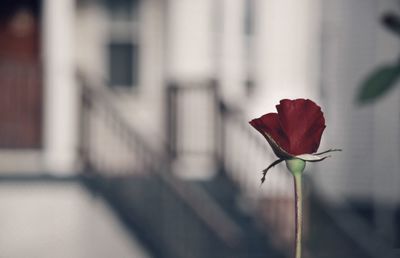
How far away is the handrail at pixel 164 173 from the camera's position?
7848 millimetres

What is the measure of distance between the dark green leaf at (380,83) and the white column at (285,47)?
8397 millimetres

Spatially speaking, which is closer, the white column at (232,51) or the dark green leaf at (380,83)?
the dark green leaf at (380,83)

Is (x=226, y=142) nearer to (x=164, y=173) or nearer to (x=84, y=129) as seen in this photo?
(x=164, y=173)

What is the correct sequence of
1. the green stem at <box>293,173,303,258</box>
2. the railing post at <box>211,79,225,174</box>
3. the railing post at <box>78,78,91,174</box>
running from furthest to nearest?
1. the railing post at <box>211,79,225,174</box>
2. the railing post at <box>78,78,91,174</box>
3. the green stem at <box>293,173,303,258</box>

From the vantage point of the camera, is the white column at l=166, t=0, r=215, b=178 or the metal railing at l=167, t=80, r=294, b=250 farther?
the white column at l=166, t=0, r=215, b=178

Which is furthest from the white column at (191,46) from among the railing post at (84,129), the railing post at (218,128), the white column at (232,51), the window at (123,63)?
the railing post at (84,129)

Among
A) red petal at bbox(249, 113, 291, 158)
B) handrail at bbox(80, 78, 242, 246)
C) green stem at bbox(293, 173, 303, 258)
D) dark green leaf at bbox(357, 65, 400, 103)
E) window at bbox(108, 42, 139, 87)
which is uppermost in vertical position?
window at bbox(108, 42, 139, 87)

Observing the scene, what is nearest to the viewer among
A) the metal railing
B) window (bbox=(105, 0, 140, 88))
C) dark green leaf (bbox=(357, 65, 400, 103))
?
dark green leaf (bbox=(357, 65, 400, 103))

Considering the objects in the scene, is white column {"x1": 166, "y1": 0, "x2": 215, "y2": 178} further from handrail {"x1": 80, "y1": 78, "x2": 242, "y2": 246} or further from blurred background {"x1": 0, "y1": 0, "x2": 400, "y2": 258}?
handrail {"x1": 80, "y1": 78, "x2": 242, "y2": 246}

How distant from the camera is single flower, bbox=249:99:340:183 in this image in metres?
1.27

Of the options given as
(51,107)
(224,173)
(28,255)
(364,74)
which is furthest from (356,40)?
(28,255)

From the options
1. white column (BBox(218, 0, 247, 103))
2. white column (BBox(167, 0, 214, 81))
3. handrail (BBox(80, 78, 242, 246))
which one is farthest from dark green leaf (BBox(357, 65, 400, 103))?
white column (BBox(167, 0, 214, 81))

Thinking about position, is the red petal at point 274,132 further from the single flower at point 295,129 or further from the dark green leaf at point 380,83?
the dark green leaf at point 380,83

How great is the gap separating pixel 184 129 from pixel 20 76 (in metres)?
1.91
